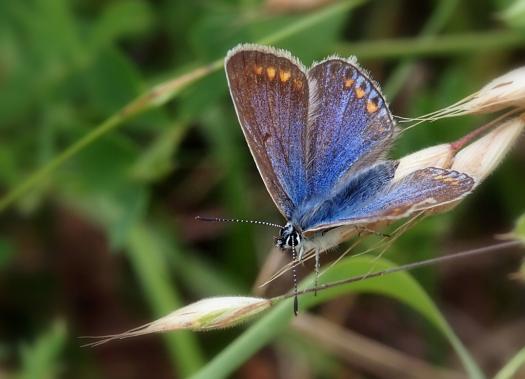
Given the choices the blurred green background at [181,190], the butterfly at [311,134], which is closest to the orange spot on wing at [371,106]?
the butterfly at [311,134]

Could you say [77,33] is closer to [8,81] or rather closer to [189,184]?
[8,81]

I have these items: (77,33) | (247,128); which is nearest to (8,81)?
(77,33)

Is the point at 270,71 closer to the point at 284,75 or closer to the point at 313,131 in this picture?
the point at 284,75

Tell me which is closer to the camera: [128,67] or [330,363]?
[128,67]

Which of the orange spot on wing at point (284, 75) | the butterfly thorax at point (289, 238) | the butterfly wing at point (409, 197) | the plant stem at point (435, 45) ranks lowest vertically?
the butterfly thorax at point (289, 238)

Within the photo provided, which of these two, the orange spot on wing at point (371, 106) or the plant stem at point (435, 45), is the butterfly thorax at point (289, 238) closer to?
the orange spot on wing at point (371, 106)


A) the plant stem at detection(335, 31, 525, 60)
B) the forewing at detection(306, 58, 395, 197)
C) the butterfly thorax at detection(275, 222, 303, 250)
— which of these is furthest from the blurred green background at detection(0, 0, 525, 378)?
the butterfly thorax at detection(275, 222, 303, 250)

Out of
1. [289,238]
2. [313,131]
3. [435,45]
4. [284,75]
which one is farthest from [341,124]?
[435,45]
